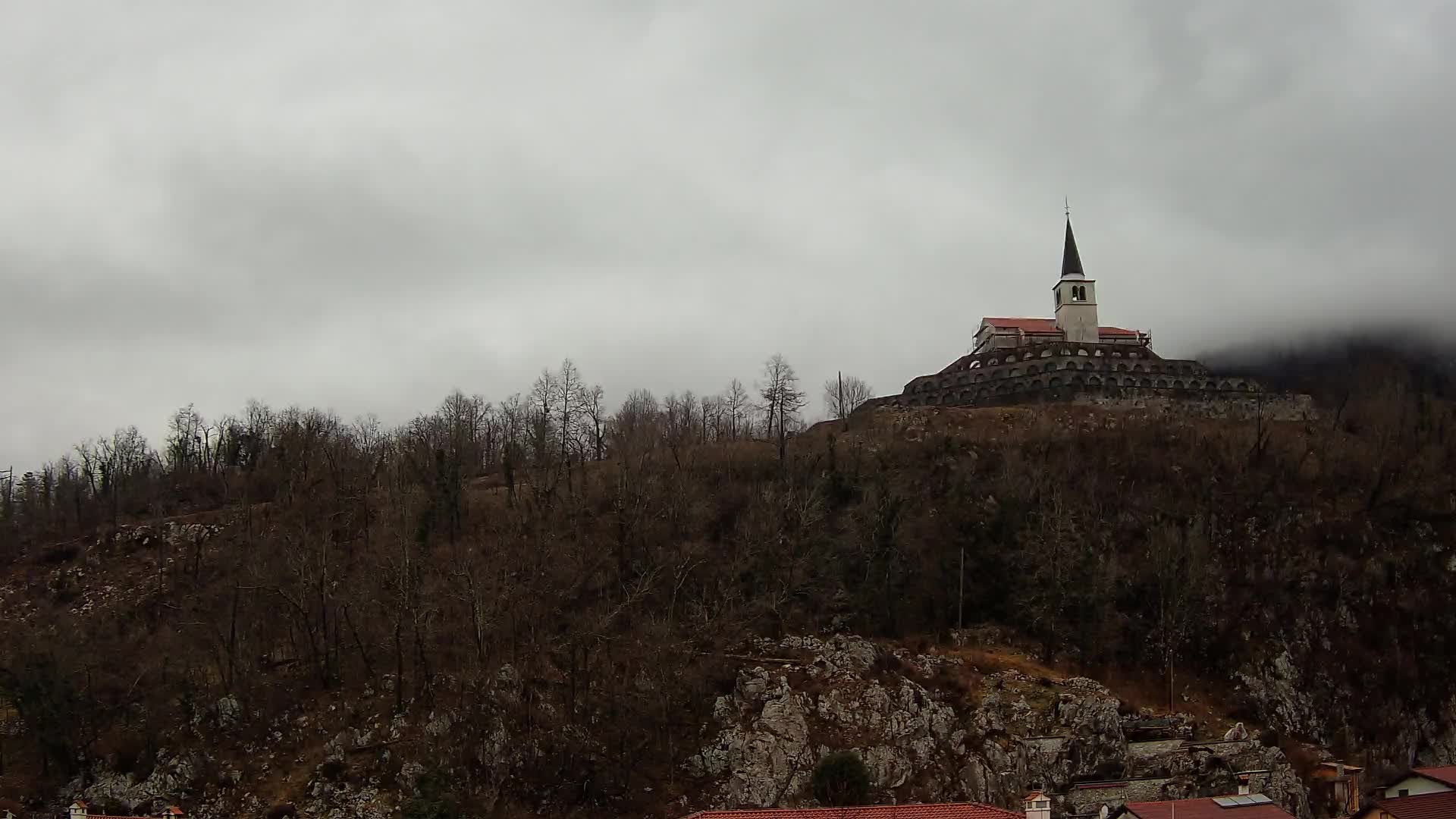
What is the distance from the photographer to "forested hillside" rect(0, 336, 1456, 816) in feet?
149

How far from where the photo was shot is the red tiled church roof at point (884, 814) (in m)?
31.7

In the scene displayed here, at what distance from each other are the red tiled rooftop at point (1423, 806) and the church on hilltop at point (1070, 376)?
49208mm

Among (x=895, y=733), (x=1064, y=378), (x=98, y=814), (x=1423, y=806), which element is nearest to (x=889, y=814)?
(x=895, y=733)

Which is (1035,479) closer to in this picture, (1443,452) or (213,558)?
(1443,452)

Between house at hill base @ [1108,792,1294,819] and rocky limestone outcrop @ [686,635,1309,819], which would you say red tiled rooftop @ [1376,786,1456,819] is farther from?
rocky limestone outcrop @ [686,635,1309,819]

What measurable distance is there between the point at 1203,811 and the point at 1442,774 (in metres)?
13.0

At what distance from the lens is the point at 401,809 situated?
40.4 meters

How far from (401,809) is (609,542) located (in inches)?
784

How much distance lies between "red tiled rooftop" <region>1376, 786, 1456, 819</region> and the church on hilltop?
4921 centimetres

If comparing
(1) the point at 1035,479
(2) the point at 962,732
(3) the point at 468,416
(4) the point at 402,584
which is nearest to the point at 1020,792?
(2) the point at 962,732

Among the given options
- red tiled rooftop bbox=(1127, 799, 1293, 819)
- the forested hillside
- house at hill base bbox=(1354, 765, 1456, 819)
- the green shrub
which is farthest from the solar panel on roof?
the forested hillside

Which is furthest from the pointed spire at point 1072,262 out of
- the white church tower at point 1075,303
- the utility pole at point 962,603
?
the utility pole at point 962,603

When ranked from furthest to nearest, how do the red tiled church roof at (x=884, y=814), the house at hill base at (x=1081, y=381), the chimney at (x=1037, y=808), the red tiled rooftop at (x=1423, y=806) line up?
1. the house at hill base at (x=1081, y=381)
2. the red tiled rooftop at (x=1423, y=806)
3. the chimney at (x=1037, y=808)
4. the red tiled church roof at (x=884, y=814)

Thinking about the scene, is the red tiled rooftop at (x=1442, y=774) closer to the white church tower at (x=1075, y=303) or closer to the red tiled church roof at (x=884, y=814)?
the red tiled church roof at (x=884, y=814)
